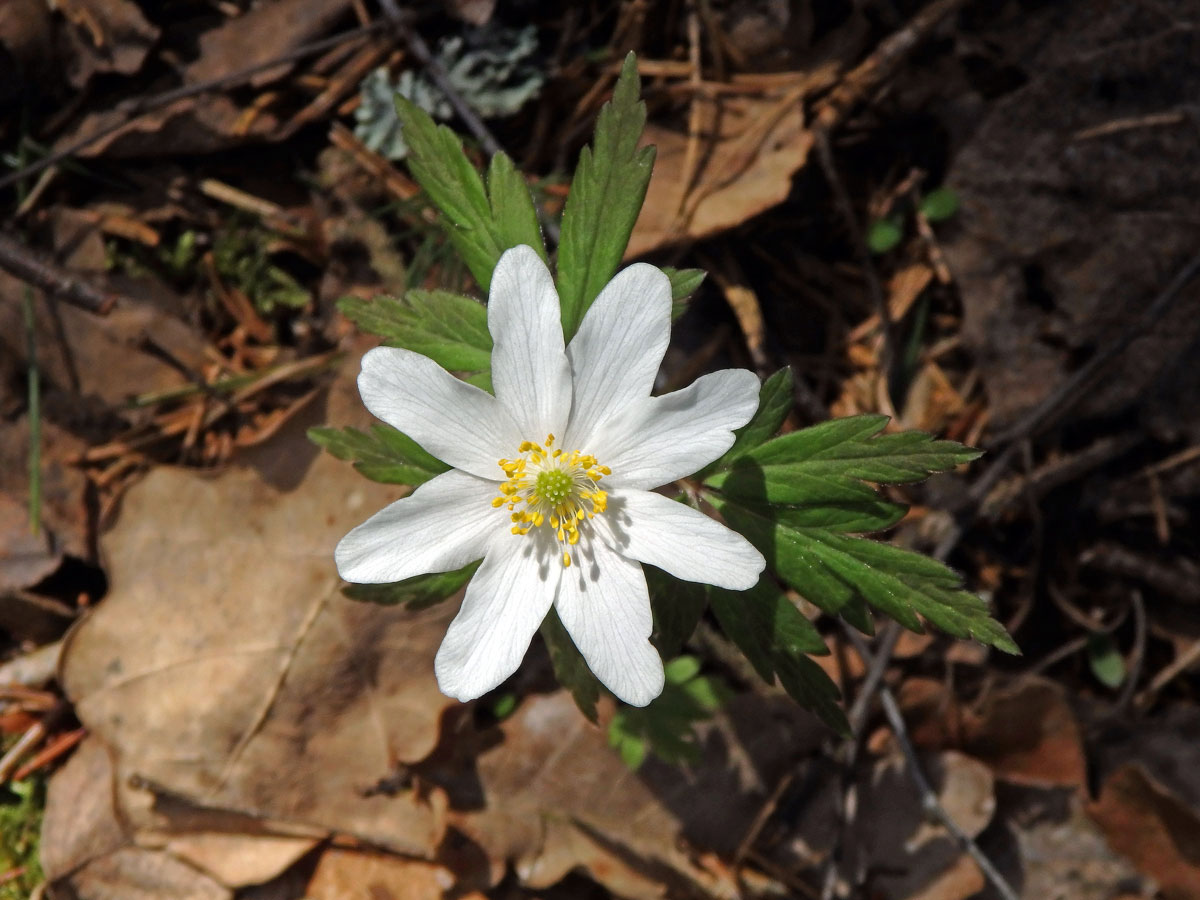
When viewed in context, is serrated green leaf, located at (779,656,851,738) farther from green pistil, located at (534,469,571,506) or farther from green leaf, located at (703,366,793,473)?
green pistil, located at (534,469,571,506)

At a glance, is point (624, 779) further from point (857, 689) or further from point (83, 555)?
point (83, 555)

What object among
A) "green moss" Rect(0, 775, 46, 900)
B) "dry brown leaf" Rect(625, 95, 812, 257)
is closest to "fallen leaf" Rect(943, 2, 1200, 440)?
"dry brown leaf" Rect(625, 95, 812, 257)

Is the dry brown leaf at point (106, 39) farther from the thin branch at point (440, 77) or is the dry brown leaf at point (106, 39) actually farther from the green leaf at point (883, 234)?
the green leaf at point (883, 234)

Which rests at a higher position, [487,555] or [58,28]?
[58,28]

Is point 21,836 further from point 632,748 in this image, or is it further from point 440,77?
point 440,77

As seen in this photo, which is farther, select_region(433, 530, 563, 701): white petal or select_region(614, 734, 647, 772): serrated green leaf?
select_region(614, 734, 647, 772): serrated green leaf

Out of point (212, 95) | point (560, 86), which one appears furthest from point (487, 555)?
point (212, 95)

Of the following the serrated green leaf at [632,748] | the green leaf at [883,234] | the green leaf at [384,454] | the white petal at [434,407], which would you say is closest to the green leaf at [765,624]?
the white petal at [434,407]
